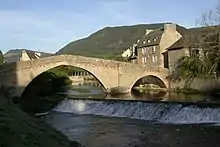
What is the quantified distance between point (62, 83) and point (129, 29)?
137 meters

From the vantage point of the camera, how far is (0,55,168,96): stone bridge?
41.4m

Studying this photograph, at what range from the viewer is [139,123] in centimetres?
2242

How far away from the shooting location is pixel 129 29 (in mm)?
193000

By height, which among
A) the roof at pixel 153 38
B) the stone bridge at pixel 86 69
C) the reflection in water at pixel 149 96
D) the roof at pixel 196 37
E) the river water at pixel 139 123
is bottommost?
the river water at pixel 139 123

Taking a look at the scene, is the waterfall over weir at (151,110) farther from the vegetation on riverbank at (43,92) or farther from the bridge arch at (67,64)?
the bridge arch at (67,64)

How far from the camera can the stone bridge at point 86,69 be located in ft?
136

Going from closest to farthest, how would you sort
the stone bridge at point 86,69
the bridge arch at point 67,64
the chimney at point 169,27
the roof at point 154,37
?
the stone bridge at point 86,69
the bridge arch at point 67,64
the chimney at point 169,27
the roof at point 154,37

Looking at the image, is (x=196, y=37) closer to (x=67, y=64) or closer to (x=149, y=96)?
(x=149, y=96)

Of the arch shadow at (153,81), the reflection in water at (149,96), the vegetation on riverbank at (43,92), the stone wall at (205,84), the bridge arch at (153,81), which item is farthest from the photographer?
the bridge arch at (153,81)

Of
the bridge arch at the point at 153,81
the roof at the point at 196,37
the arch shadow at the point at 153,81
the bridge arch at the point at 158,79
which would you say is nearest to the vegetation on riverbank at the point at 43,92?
the bridge arch at the point at 158,79

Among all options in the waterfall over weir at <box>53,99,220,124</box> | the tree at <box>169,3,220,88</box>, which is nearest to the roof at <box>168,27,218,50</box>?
the tree at <box>169,3,220,88</box>

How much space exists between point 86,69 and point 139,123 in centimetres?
2397

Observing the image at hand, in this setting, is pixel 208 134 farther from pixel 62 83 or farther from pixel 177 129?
pixel 62 83

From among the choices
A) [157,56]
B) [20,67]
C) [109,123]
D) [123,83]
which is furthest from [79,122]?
[157,56]
